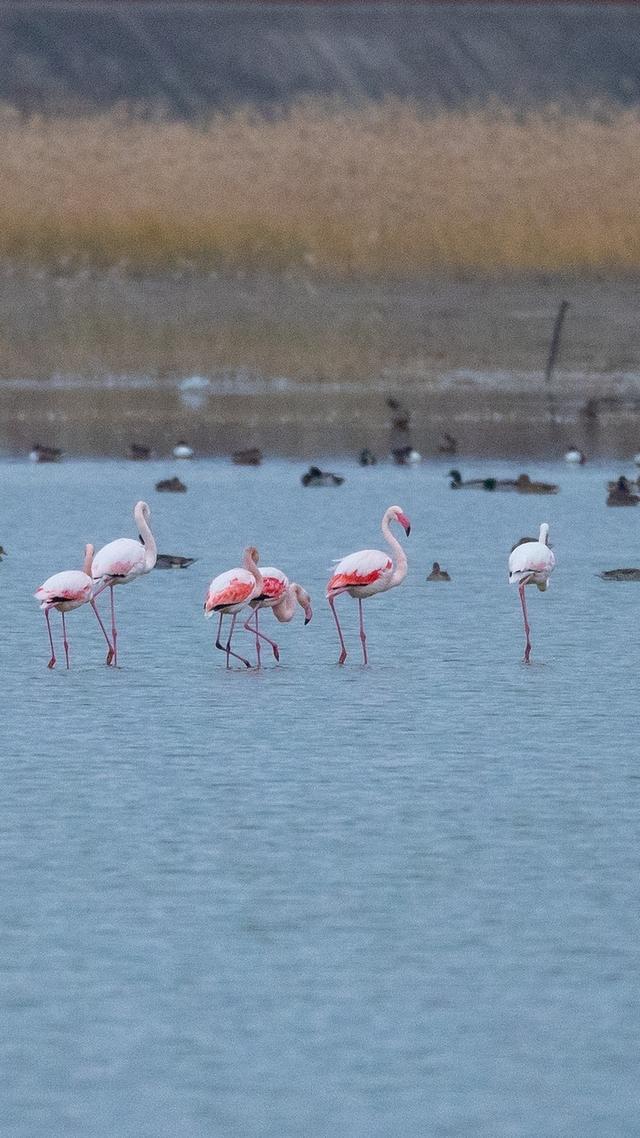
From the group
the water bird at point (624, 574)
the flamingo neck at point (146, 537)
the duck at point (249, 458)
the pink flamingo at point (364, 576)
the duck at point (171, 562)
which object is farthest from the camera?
the duck at point (249, 458)

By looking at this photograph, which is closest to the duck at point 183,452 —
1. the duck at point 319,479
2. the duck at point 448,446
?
the duck at point 448,446

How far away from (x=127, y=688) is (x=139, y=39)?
94.4m

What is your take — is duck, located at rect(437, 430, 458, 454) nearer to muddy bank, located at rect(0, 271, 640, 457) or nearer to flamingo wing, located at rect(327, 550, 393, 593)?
muddy bank, located at rect(0, 271, 640, 457)

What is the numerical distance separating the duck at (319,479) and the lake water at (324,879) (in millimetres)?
11804

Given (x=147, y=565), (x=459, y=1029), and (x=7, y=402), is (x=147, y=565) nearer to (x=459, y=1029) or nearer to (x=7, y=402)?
(x=459, y=1029)

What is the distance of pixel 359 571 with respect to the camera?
16.4m

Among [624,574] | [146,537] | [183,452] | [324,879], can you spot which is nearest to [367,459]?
[183,452]

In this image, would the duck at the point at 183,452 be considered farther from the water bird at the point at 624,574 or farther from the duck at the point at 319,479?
the water bird at the point at 624,574

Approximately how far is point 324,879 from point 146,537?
7.12 meters

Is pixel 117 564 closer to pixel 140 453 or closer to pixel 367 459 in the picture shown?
pixel 367 459

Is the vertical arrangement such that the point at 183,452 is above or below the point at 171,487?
above

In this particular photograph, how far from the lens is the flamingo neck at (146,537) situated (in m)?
16.9

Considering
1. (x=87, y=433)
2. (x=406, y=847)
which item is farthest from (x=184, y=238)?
(x=406, y=847)

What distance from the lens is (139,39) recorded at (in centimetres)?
10669
